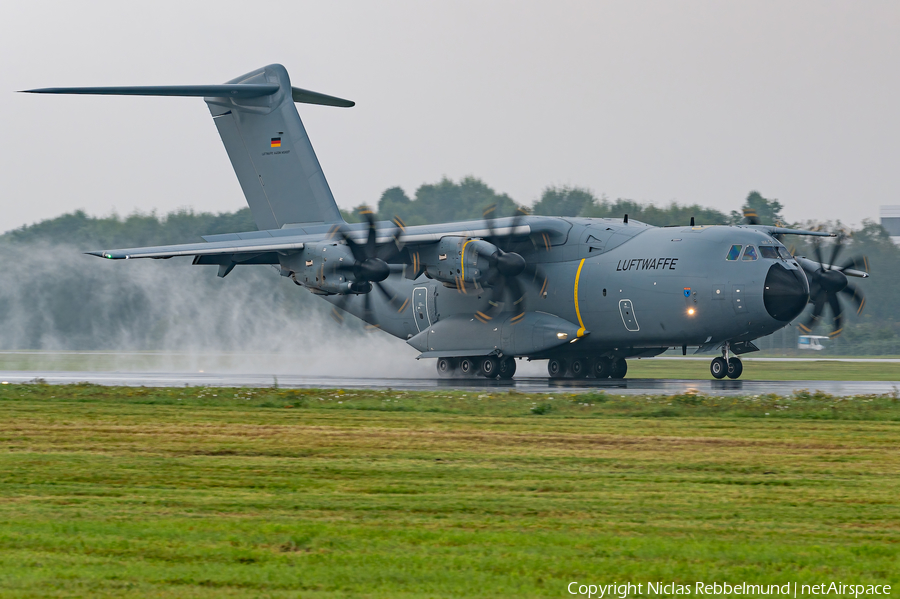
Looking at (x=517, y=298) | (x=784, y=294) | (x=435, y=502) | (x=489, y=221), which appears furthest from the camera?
(x=517, y=298)

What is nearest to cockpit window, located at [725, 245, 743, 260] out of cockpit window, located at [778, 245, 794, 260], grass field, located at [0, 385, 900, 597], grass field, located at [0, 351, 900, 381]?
cockpit window, located at [778, 245, 794, 260]

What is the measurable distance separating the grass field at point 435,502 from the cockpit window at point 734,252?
925 centimetres

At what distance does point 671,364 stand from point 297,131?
18754mm

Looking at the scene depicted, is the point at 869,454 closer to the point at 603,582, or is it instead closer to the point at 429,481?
the point at 429,481

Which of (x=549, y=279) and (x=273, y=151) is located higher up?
(x=273, y=151)

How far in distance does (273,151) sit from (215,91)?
8.55 feet

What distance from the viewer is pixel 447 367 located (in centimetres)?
3064

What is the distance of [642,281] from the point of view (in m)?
26.4

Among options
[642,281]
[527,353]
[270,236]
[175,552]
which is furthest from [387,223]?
[175,552]

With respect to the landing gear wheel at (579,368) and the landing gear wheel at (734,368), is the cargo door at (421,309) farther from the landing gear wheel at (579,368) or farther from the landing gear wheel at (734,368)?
the landing gear wheel at (734,368)

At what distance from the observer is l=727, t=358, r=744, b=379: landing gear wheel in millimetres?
27067

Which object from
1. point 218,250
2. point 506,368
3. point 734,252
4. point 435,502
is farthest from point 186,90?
point 435,502

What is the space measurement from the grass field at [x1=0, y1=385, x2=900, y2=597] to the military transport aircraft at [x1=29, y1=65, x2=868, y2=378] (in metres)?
9.13

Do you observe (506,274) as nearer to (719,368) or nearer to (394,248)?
(394,248)
